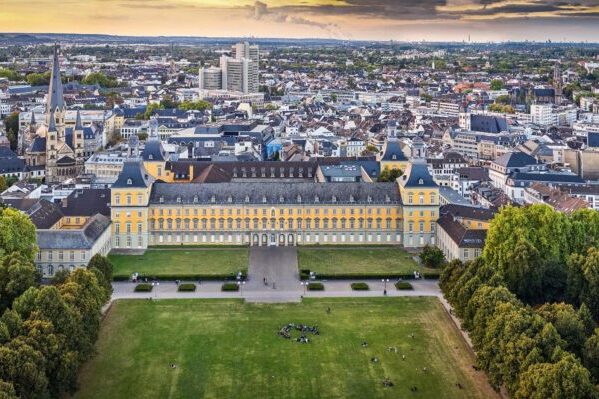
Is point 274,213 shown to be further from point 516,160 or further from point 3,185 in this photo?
point 516,160

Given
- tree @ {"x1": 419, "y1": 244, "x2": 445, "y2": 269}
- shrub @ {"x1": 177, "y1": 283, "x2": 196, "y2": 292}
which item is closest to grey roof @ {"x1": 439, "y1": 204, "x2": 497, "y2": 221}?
tree @ {"x1": 419, "y1": 244, "x2": 445, "y2": 269}

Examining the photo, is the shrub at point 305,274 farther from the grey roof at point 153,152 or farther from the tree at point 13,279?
the grey roof at point 153,152

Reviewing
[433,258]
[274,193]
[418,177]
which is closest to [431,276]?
[433,258]

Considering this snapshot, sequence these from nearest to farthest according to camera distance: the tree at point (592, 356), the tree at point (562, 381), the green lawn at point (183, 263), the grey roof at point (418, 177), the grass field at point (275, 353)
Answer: the tree at point (562, 381) → the tree at point (592, 356) → the grass field at point (275, 353) → the green lawn at point (183, 263) → the grey roof at point (418, 177)

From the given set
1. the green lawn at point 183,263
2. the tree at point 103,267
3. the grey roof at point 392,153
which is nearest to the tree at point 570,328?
the tree at point 103,267

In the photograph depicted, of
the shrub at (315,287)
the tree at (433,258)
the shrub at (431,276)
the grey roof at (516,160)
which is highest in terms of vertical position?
the grey roof at (516,160)

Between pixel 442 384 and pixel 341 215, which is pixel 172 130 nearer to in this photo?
pixel 341 215
